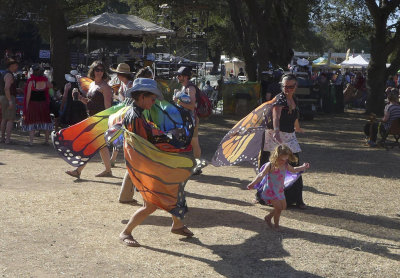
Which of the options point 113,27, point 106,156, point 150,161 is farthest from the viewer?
point 113,27

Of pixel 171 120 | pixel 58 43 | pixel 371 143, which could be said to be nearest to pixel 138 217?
pixel 171 120

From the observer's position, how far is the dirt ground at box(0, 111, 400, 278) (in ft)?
17.7

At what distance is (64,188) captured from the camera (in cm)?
869

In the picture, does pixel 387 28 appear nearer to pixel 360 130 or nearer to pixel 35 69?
pixel 360 130

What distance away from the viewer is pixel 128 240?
593 centimetres

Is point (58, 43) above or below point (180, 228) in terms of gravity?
above

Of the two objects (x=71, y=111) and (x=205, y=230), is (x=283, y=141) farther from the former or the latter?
(x=71, y=111)

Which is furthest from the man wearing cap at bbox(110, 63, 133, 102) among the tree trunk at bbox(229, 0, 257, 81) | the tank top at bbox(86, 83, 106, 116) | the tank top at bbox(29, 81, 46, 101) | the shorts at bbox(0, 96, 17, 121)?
the tree trunk at bbox(229, 0, 257, 81)

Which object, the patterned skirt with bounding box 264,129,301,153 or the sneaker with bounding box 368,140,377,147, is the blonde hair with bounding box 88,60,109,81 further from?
the sneaker with bounding box 368,140,377,147

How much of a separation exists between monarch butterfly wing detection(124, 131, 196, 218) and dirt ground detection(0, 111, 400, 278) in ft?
1.75

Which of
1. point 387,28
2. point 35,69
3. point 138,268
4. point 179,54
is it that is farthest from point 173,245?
point 179,54

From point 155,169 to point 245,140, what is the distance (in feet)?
8.24

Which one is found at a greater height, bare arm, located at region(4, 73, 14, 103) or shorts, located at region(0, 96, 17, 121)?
bare arm, located at region(4, 73, 14, 103)

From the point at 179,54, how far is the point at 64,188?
19738 millimetres
